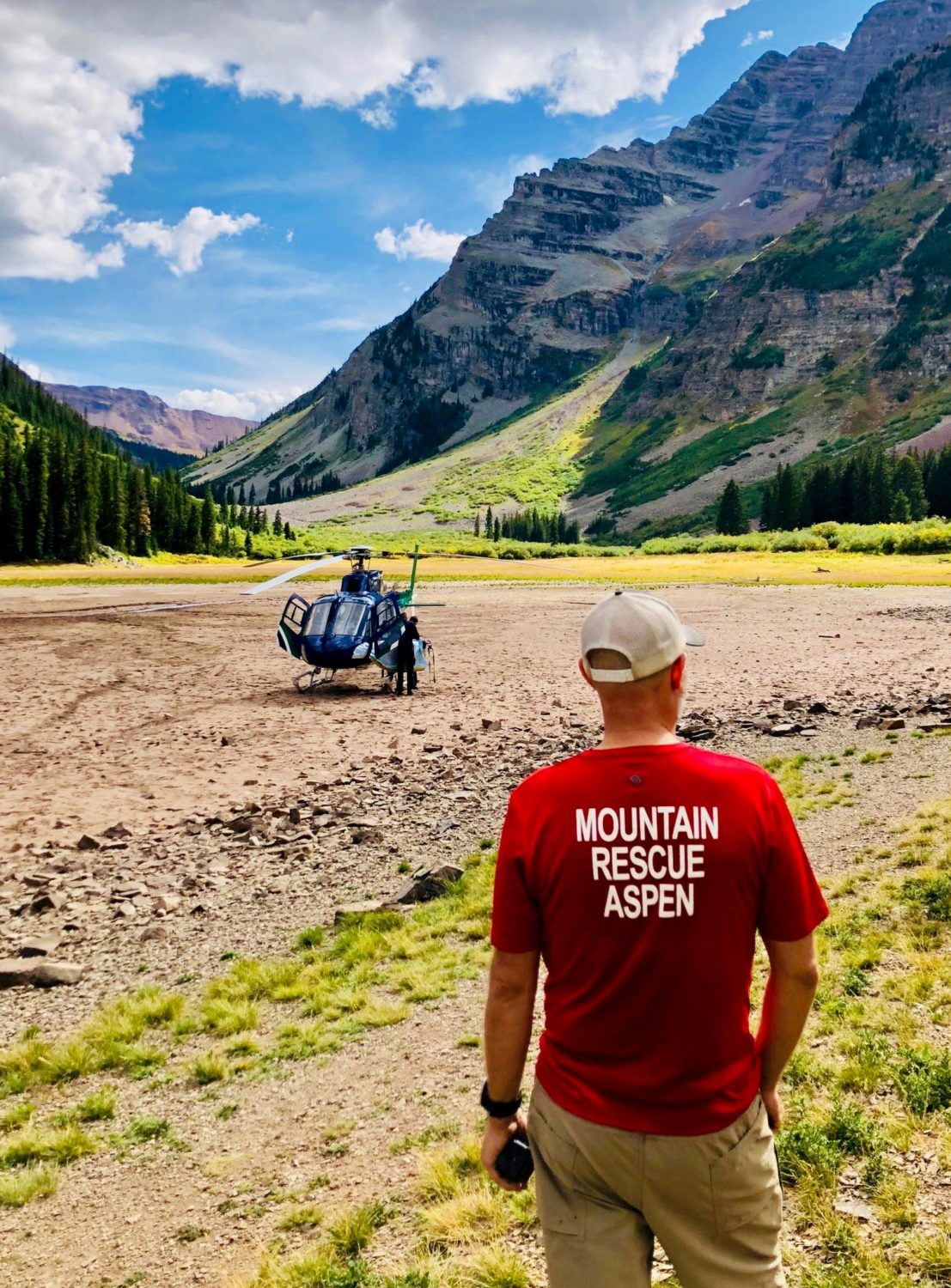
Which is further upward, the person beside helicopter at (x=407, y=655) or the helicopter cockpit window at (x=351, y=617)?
the helicopter cockpit window at (x=351, y=617)

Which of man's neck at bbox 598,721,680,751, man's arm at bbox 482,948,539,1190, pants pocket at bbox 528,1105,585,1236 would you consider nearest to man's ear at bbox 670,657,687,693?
man's neck at bbox 598,721,680,751

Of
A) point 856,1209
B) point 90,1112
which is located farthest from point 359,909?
point 856,1209

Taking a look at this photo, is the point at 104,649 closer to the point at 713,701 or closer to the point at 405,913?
the point at 713,701

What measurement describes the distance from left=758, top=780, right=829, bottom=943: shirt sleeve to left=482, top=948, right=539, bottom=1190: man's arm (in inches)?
33.9

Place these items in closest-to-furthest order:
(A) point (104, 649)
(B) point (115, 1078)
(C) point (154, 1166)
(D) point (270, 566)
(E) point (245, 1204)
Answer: (E) point (245, 1204)
(C) point (154, 1166)
(B) point (115, 1078)
(A) point (104, 649)
(D) point (270, 566)

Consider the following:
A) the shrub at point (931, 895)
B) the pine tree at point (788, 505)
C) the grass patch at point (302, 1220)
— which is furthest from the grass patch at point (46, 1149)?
the pine tree at point (788, 505)

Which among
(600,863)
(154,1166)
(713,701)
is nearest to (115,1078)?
(154,1166)

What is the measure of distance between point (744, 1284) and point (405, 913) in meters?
7.63

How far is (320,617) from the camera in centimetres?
2497

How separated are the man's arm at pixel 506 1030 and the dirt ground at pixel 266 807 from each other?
282cm

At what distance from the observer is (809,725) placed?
18.3 meters

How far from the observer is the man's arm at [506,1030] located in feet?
10.6

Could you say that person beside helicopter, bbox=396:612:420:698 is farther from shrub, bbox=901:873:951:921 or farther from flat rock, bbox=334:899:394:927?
shrub, bbox=901:873:951:921

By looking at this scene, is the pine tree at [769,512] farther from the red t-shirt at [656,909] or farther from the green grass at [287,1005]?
the red t-shirt at [656,909]
